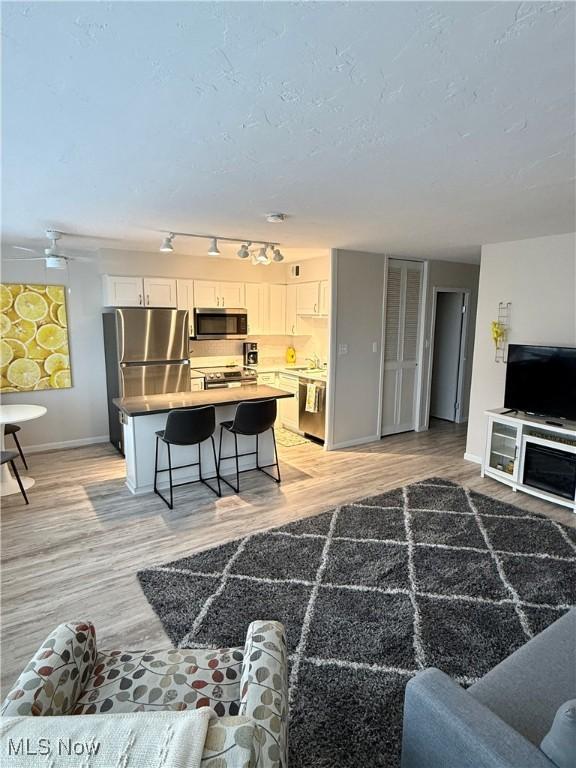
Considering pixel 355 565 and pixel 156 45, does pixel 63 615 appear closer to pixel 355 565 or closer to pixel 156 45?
pixel 355 565

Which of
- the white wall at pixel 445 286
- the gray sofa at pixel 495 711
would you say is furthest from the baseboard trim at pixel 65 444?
the gray sofa at pixel 495 711

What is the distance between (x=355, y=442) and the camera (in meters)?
5.72

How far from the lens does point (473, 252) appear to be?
17.1 ft

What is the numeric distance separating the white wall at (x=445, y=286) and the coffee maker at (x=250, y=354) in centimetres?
253

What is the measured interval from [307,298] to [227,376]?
1.62 m

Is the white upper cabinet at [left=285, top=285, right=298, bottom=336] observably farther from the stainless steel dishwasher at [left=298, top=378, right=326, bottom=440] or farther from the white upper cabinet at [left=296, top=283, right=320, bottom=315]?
the stainless steel dishwasher at [left=298, top=378, right=326, bottom=440]

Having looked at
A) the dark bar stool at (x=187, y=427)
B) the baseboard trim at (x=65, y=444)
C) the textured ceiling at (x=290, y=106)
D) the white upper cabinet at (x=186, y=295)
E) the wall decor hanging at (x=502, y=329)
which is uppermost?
the textured ceiling at (x=290, y=106)

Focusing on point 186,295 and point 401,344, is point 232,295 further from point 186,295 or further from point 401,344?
point 401,344

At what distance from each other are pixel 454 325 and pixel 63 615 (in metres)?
6.25

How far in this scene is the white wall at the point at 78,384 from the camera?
5.29m

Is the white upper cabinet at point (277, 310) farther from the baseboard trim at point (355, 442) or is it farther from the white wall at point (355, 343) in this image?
the baseboard trim at point (355, 442)

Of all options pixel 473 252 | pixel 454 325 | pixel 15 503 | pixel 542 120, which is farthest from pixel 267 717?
pixel 454 325

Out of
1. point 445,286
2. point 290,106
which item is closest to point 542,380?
point 445,286

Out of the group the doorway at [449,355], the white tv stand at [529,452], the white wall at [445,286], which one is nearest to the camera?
the white tv stand at [529,452]
